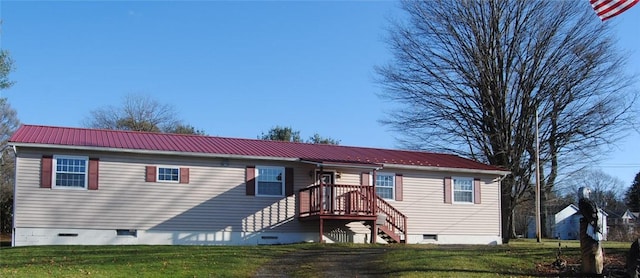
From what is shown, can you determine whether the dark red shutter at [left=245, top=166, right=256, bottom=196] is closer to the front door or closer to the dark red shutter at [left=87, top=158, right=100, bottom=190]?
the front door

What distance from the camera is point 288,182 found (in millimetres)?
22141

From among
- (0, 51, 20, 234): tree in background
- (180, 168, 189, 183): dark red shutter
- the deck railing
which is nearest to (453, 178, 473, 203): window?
the deck railing

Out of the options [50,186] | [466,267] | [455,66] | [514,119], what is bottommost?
[466,267]

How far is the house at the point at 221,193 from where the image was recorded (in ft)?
63.7

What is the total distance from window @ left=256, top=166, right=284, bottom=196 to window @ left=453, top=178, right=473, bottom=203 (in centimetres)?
731

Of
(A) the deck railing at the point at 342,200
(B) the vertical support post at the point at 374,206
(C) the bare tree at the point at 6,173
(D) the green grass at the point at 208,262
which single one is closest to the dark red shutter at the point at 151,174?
(D) the green grass at the point at 208,262

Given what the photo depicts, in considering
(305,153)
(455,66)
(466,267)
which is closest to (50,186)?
(305,153)

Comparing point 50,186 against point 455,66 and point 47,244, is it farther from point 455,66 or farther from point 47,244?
point 455,66

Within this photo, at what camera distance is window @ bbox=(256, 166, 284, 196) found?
71.6 ft

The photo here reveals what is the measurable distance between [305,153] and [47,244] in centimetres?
892

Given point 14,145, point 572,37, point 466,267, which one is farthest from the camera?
point 572,37

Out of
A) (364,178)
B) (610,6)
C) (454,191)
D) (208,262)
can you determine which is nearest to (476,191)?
(454,191)

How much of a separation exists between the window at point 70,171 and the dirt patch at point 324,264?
7223 mm

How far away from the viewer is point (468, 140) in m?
33.0
